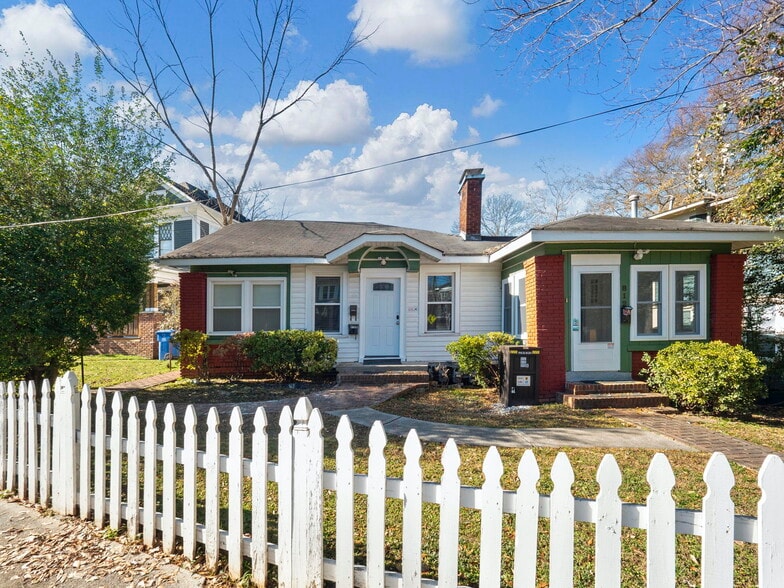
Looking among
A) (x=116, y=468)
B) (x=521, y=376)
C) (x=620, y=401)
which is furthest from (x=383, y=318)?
(x=116, y=468)

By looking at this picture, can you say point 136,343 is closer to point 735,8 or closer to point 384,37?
point 384,37

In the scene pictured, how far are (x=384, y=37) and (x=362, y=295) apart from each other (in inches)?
386

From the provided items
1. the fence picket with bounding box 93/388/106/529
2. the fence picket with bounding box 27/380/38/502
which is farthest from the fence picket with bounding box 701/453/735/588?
the fence picket with bounding box 27/380/38/502

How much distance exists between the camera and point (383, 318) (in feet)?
37.2

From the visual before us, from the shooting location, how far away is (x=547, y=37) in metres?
5.21

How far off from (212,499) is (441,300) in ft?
30.3

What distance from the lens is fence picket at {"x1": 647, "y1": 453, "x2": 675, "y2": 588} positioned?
1771mm

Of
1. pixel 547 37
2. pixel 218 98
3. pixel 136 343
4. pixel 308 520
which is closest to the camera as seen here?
pixel 308 520

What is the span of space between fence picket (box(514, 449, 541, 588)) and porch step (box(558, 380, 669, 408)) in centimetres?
632

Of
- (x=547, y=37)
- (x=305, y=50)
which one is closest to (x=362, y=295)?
(x=547, y=37)

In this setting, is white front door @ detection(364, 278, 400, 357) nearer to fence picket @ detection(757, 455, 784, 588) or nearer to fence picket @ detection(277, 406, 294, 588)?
fence picket @ detection(277, 406, 294, 588)

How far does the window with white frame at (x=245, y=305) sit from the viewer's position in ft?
36.4

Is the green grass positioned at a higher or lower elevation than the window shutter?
lower

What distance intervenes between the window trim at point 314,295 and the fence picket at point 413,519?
9.19 meters
